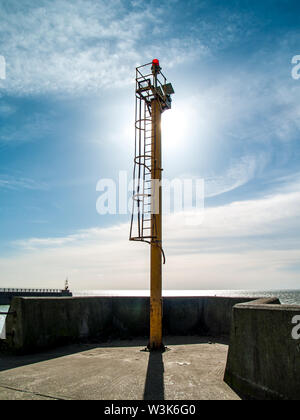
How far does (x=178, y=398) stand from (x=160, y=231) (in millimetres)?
4855

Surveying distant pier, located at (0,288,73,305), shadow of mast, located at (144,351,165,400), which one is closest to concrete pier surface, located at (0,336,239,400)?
shadow of mast, located at (144,351,165,400)

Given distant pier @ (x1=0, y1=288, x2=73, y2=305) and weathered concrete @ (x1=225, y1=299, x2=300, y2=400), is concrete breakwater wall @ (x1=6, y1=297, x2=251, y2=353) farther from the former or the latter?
distant pier @ (x1=0, y1=288, x2=73, y2=305)

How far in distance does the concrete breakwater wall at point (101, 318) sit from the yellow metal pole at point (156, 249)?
8.14 feet

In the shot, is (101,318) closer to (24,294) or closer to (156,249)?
(156,249)

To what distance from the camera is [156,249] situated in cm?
884

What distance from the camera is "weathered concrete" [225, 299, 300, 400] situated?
149 inches

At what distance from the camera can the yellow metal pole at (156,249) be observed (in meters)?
Result: 8.51

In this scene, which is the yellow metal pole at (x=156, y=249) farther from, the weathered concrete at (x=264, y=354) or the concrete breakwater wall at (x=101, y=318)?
the weathered concrete at (x=264, y=354)

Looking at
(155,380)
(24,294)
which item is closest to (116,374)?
(155,380)

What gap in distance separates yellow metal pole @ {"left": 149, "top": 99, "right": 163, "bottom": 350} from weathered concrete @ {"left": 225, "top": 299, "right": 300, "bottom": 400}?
140 inches

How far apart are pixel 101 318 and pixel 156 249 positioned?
3576 mm

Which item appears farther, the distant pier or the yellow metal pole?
the distant pier

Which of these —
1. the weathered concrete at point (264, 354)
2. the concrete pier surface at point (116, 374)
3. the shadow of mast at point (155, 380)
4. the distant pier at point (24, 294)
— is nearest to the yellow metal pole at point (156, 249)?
the concrete pier surface at point (116, 374)
